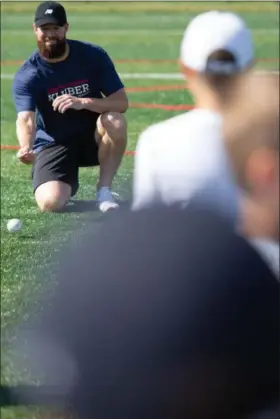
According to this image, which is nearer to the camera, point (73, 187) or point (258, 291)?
point (258, 291)

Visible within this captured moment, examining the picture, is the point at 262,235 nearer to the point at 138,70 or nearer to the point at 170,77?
the point at 138,70

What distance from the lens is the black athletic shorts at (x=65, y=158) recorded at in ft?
8.51

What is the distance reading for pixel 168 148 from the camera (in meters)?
1.48

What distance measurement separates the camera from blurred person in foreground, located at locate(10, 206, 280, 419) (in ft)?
4.36

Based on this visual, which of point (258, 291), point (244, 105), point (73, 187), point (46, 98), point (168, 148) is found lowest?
point (73, 187)

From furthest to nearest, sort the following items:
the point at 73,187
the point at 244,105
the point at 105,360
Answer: the point at 73,187, the point at 105,360, the point at 244,105

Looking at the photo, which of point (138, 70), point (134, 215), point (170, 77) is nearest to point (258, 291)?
point (134, 215)

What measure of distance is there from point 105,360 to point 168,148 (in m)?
0.33

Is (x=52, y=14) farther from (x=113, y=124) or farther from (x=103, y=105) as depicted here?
(x=113, y=124)

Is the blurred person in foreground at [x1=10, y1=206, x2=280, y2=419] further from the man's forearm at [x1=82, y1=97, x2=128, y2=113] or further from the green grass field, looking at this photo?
the man's forearm at [x1=82, y1=97, x2=128, y2=113]

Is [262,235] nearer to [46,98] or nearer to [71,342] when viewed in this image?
[71,342]

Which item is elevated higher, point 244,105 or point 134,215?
point 244,105

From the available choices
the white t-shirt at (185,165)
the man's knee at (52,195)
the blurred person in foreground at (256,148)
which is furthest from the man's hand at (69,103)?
the blurred person in foreground at (256,148)

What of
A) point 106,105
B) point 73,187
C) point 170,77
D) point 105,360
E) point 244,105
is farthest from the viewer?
point 170,77
